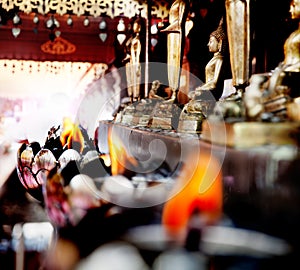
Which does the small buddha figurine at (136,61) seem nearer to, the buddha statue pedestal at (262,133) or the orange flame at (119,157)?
the orange flame at (119,157)

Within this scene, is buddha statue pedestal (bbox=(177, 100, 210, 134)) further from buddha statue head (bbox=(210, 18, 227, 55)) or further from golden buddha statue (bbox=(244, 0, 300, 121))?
golden buddha statue (bbox=(244, 0, 300, 121))

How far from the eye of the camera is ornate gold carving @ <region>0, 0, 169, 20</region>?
4.59 meters

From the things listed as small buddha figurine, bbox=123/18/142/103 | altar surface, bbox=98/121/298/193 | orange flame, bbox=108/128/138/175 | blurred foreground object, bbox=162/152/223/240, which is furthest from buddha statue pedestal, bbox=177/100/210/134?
small buddha figurine, bbox=123/18/142/103

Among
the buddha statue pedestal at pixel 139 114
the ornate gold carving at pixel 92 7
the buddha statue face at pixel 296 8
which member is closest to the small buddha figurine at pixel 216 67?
the buddha statue pedestal at pixel 139 114

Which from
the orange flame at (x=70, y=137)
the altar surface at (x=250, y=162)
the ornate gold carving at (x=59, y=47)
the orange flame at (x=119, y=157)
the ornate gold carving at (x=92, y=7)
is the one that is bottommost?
the orange flame at (x=119, y=157)

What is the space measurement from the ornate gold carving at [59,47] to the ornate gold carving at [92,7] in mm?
5365

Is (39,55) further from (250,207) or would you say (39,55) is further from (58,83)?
(250,207)

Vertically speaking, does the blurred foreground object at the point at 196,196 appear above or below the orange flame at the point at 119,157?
above

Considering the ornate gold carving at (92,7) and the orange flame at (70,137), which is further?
the ornate gold carving at (92,7)

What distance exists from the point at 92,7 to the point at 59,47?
217 inches

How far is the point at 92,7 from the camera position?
4773 mm

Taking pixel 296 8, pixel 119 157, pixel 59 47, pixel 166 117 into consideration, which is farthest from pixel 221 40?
pixel 59 47

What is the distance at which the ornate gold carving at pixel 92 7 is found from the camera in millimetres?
4594

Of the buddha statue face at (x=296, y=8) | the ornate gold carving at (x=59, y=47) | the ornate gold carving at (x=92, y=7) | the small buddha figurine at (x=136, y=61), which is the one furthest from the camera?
the ornate gold carving at (x=59, y=47)
